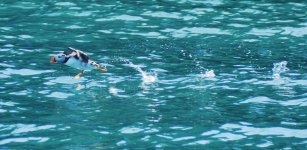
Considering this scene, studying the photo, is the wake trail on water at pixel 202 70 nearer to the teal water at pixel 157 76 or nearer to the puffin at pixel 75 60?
the teal water at pixel 157 76

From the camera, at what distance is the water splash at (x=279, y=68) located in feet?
63.2

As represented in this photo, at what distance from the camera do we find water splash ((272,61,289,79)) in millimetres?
19250

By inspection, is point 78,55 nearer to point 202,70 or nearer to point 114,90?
point 114,90

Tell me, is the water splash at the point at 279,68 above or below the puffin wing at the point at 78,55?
below

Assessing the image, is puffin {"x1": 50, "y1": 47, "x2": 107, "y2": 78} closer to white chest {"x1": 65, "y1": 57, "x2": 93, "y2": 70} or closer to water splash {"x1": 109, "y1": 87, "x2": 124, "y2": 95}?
white chest {"x1": 65, "y1": 57, "x2": 93, "y2": 70}

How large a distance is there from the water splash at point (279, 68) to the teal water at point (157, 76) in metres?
0.06

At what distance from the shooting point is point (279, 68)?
19781 millimetres

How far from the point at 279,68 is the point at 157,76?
121 inches

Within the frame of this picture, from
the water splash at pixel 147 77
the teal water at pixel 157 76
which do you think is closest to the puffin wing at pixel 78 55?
the teal water at pixel 157 76

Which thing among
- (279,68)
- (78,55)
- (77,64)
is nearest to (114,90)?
(77,64)

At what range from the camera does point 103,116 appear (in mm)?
16000

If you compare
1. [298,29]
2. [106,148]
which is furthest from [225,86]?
A: [298,29]

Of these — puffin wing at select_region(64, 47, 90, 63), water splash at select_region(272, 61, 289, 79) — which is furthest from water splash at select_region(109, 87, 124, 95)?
water splash at select_region(272, 61, 289, 79)

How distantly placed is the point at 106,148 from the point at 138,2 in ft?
46.0
